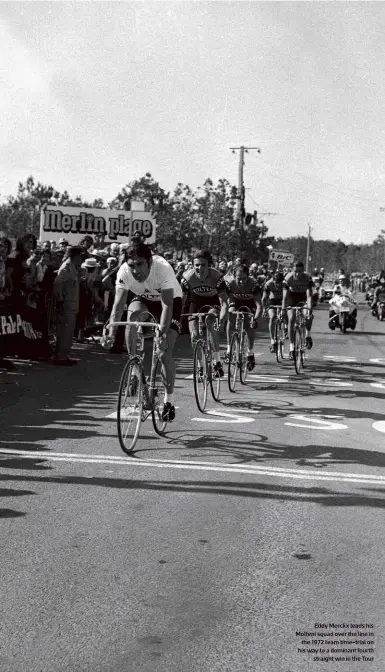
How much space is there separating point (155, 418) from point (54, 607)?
475cm

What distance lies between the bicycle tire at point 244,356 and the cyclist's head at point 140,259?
545cm

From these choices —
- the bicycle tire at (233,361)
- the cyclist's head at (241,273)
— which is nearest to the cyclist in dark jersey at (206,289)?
the bicycle tire at (233,361)

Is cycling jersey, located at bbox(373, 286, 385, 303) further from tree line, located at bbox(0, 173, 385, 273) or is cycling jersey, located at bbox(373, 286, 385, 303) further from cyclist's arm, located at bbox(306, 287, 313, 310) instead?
cyclist's arm, located at bbox(306, 287, 313, 310)

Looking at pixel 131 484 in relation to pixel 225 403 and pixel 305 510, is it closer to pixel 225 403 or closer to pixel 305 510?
pixel 305 510

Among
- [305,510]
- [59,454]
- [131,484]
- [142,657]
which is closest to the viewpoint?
[142,657]

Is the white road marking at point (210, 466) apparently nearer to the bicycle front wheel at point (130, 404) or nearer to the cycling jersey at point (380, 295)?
the bicycle front wheel at point (130, 404)

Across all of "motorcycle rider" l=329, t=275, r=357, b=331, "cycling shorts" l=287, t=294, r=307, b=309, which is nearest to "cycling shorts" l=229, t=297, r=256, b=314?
"cycling shorts" l=287, t=294, r=307, b=309

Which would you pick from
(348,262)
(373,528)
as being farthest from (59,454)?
(348,262)

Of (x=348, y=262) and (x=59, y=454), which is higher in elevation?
(x=348, y=262)

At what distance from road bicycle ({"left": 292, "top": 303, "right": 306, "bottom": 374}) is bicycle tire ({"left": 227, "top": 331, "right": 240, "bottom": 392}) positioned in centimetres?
264

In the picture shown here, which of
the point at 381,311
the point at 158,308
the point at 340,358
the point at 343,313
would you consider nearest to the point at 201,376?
the point at 158,308

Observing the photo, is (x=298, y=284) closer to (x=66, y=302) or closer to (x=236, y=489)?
(x=66, y=302)

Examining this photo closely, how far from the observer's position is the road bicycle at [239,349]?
44.0 feet

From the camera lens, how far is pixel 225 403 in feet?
39.4
